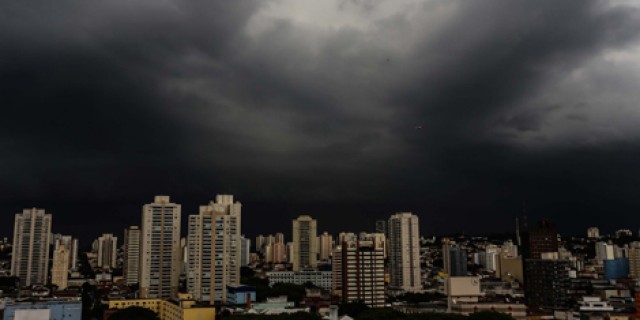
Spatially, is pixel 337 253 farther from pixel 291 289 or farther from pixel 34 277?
pixel 34 277

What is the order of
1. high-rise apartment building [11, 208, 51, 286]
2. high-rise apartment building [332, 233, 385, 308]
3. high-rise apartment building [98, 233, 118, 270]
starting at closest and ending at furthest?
high-rise apartment building [332, 233, 385, 308], high-rise apartment building [11, 208, 51, 286], high-rise apartment building [98, 233, 118, 270]

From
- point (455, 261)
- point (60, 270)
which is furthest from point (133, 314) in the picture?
point (455, 261)

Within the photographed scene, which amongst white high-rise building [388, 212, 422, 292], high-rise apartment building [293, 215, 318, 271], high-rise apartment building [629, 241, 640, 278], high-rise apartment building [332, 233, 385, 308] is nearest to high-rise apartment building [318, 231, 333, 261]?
high-rise apartment building [293, 215, 318, 271]

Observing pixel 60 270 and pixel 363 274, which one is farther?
pixel 60 270

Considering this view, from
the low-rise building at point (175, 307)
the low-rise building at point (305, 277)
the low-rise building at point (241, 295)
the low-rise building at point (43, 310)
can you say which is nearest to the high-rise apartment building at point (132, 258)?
the low-rise building at point (305, 277)

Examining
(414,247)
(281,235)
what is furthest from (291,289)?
(281,235)

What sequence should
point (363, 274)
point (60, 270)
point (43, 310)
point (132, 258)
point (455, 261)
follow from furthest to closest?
point (455, 261) < point (132, 258) < point (60, 270) < point (363, 274) < point (43, 310)

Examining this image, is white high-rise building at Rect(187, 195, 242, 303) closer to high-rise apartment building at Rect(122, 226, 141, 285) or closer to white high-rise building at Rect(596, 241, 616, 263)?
high-rise apartment building at Rect(122, 226, 141, 285)

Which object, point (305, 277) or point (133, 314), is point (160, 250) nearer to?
point (133, 314)
